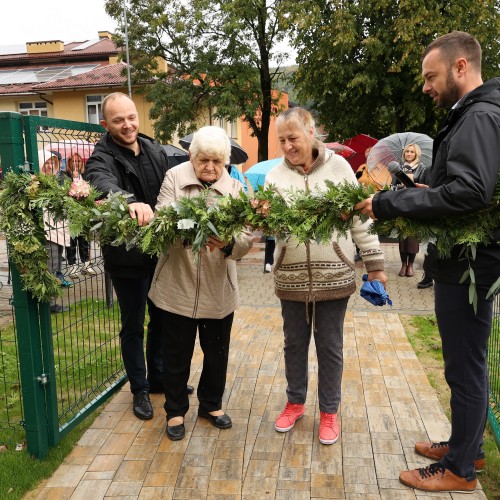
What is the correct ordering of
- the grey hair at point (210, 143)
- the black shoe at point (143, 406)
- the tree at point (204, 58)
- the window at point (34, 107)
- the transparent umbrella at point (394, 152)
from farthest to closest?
the window at point (34, 107), the tree at point (204, 58), the transparent umbrella at point (394, 152), the black shoe at point (143, 406), the grey hair at point (210, 143)

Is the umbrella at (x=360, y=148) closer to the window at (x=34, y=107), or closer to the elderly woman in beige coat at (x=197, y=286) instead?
the elderly woman in beige coat at (x=197, y=286)

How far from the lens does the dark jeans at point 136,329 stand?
3.69 metres

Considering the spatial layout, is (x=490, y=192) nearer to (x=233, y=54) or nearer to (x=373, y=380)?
(x=373, y=380)

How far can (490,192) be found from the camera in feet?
7.98

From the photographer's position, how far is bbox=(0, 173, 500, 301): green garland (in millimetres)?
2625

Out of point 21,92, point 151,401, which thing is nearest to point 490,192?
point 151,401

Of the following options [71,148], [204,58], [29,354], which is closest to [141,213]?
[71,148]

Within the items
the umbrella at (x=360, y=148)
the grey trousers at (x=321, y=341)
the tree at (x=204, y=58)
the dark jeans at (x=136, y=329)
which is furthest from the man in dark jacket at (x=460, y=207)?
the tree at (x=204, y=58)

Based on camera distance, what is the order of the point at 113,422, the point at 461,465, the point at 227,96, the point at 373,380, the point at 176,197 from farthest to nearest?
the point at 227,96
the point at 373,380
the point at 113,422
the point at 176,197
the point at 461,465

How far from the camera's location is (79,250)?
3.62 m

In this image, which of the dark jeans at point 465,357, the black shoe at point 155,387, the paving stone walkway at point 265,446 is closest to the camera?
the dark jeans at point 465,357

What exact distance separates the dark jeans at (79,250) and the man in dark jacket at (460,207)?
188cm

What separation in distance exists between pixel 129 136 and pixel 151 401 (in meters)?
1.96

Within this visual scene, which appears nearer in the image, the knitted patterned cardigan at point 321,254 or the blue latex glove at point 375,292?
the blue latex glove at point 375,292
